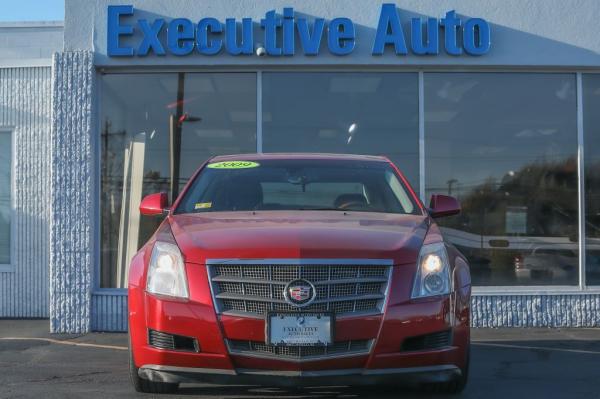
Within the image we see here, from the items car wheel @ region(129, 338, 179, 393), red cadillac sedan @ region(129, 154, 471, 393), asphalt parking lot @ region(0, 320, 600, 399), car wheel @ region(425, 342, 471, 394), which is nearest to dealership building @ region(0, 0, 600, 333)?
asphalt parking lot @ region(0, 320, 600, 399)

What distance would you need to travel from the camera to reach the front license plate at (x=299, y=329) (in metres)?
4.52

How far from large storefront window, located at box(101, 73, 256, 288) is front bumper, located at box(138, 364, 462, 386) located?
17.4 feet

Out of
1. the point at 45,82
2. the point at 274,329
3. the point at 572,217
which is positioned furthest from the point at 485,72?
the point at 274,329

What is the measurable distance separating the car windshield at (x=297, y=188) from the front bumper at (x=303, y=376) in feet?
4.95

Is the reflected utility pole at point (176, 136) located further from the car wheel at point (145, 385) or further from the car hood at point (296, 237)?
the car wheel at point (145, 385)

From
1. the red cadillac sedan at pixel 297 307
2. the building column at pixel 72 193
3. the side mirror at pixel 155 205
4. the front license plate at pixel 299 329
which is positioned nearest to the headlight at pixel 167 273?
the red cadillac sedan at pixel 297 307

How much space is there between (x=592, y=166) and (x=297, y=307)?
257 inches

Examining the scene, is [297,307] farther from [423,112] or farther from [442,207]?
[423,112]

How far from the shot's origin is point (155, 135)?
1001 cm

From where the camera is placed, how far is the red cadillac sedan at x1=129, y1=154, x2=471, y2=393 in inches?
179

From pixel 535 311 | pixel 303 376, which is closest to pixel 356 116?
pixel 535 311

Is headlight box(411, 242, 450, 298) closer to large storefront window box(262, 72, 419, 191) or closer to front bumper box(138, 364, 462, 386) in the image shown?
front bumper box(138, 364, 462, 386)

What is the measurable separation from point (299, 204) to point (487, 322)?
440 centimetres

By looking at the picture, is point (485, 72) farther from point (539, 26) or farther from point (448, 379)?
point (448, 379)
